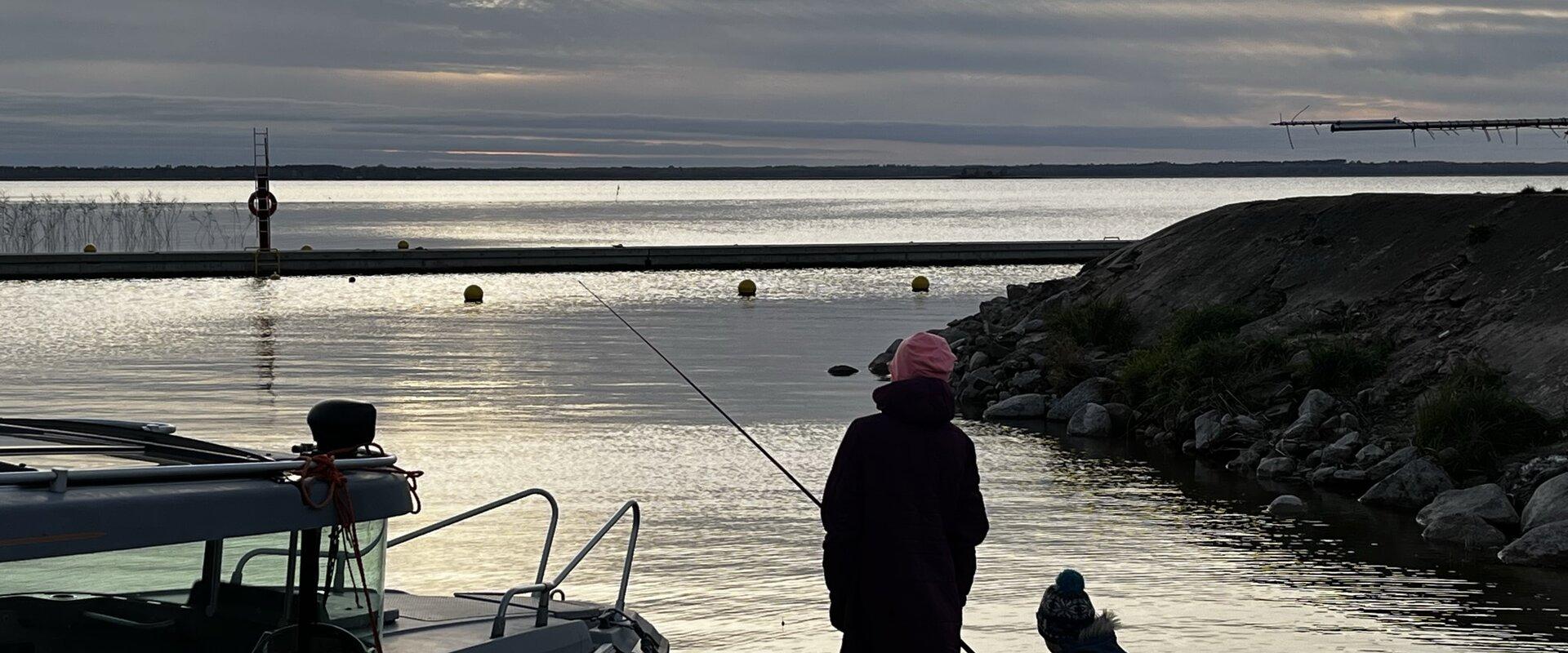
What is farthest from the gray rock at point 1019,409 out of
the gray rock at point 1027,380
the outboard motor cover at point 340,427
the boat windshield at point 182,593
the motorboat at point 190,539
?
the boat windshield at point 182,593

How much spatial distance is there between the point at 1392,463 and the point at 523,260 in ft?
126

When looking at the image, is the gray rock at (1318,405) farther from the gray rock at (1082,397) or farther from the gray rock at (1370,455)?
the gray rock at (1082,397)

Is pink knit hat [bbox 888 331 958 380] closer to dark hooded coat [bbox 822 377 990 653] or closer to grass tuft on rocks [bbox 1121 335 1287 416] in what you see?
dark hooded coat [bbox 822 377 990 653]

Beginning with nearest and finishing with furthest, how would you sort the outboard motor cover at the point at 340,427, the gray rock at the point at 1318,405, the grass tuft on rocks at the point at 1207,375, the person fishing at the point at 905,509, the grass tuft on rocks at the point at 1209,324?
1. the outboard motor cover at the point at 340,427
2. the person fishing at the point at 905,509
3. the gray rock at the point at 1318,405
4. the grass tuft on rocks at the point at 1207,375
5. the grass tuft on rocks at the point at 1209,324

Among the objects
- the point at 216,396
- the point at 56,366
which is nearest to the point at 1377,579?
the point at 216,396

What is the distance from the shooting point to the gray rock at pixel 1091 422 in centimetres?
1914

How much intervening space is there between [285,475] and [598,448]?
1187 centimetres

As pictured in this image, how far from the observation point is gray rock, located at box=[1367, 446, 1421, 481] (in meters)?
15.2

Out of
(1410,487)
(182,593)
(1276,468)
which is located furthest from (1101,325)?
(182,593)

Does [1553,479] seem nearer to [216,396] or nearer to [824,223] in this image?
[216,396]

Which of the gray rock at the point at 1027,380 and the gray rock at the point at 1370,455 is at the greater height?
the gray rock at the point at 1027,380

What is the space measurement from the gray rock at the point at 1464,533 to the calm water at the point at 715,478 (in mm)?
221

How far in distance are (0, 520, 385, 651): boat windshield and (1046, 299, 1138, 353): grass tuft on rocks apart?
18568mm

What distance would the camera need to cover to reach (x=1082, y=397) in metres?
20.6
